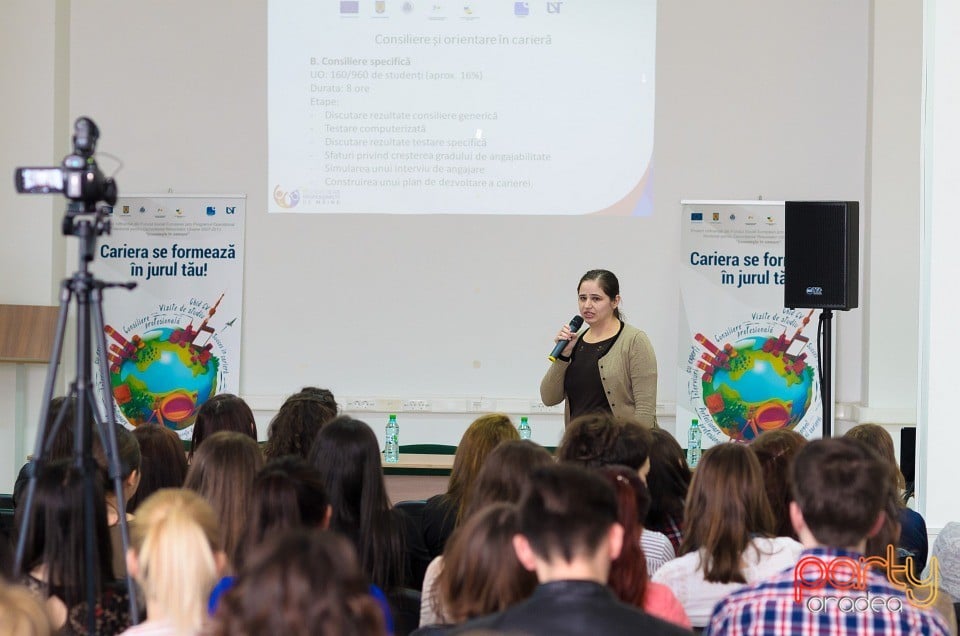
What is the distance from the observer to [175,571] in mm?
1683

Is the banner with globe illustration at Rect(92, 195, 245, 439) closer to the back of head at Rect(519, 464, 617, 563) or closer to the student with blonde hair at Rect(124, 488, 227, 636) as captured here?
the student with blonde hair at Rect(124, 488, 227, 636)

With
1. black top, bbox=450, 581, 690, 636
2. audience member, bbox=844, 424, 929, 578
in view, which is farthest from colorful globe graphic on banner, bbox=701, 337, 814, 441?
black top, bbox=450, 581, 690, 636

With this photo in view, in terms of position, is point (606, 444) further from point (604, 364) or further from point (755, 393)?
point (755, 393)

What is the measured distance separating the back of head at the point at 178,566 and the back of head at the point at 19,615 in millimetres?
184

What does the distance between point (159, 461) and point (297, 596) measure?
229cm

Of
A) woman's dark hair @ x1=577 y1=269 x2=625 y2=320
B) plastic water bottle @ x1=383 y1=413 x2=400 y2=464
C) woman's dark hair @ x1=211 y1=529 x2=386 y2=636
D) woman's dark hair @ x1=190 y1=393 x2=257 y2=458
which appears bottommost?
plastic water bottle @ x1=383 y1=413 x2=400 y2=464

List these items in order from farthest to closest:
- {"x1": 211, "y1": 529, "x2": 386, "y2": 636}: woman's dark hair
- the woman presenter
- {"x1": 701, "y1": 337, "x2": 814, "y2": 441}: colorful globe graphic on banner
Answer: {"x1": 701, "y1": 337, "x2": 814, "y2": 441}: colorful globe graphic on banner → the woman presenter → {"x1": 211, "y1": 529, "x2": 386, "y2": 636}: woman's dark hair

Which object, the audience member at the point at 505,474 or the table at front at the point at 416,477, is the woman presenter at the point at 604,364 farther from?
the audience member at the point at 505,474

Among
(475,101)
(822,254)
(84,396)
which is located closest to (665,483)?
(84,396)

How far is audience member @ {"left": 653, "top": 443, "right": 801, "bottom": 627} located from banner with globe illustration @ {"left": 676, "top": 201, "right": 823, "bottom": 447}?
11.9 feet

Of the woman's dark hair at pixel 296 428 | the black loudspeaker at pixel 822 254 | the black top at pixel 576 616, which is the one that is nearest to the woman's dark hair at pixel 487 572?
the black top at pixel 576 616

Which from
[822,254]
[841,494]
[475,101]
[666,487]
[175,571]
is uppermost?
[475,101]

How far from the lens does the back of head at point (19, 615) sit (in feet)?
4.79

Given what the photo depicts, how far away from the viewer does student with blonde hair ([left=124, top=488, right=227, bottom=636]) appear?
167cm
